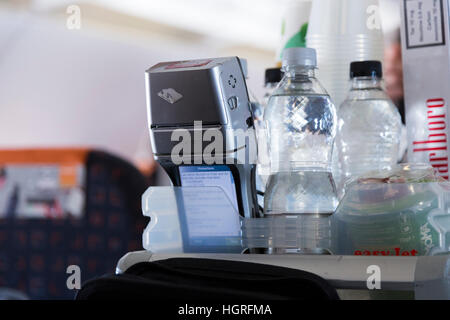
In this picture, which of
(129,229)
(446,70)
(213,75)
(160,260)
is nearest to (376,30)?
(446,70)

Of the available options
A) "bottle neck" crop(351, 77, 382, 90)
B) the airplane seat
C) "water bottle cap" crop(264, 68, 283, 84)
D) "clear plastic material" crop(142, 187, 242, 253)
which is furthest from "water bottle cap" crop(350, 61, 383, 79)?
the airplane seat

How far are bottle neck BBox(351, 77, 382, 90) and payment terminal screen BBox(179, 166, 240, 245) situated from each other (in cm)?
26

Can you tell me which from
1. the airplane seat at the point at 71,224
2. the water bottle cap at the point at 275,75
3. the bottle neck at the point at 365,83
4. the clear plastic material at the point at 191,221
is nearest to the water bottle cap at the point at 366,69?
the bottle neck at the point at 365,83

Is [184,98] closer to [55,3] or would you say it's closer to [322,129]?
[322,129]

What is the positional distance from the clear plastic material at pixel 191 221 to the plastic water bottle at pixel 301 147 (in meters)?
0.06

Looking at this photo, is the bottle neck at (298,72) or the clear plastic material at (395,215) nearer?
the clear plastic material at (395,215)

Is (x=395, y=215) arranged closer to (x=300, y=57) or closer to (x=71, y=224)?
(x=300, y=57)

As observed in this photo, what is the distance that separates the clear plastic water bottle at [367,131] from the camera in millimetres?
934

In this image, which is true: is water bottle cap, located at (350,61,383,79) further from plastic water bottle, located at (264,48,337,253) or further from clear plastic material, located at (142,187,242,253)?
clear plastic material, located at (142,187,242,253)

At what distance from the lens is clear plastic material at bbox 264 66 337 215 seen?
0.80 metres

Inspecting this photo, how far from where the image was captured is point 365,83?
92 centimetres

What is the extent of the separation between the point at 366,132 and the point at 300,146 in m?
0.13

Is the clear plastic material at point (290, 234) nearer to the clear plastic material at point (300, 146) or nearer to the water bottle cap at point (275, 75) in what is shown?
the clear plastic material at point (300, 146)

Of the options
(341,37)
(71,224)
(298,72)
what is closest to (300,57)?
(298,72)
